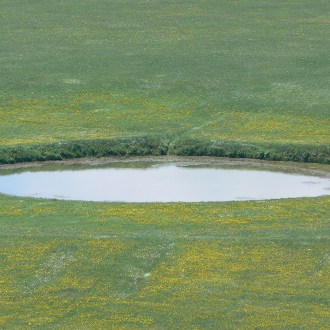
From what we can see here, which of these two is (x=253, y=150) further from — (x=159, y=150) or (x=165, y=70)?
(x=165, y=70)

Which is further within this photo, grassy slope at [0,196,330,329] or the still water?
the still water

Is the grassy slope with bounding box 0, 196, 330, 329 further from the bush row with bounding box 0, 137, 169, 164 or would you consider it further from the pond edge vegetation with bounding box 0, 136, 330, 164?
the bush row with bounding box 0, 137, 169, 164

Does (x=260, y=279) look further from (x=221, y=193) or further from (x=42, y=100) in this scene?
(x=42, y=100)

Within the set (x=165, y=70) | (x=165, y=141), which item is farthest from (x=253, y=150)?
(x=165, y=70)

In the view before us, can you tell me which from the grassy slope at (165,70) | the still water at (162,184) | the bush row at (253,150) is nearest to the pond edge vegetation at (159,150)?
the bush row at (253,150)

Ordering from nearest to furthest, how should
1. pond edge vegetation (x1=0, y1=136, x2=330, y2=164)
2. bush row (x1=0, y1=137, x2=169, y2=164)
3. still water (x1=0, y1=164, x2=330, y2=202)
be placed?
still water (x1=0, y1=164, x2=330, y2=202), pond edge vegetation (x1=0, y1=136, x2=330, y2=164), bush row (x1=0, y1=137, x2=169, y2=164)

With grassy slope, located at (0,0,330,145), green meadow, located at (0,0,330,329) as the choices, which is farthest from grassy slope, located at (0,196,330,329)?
grassy slope, located at (0,0,330,145)
